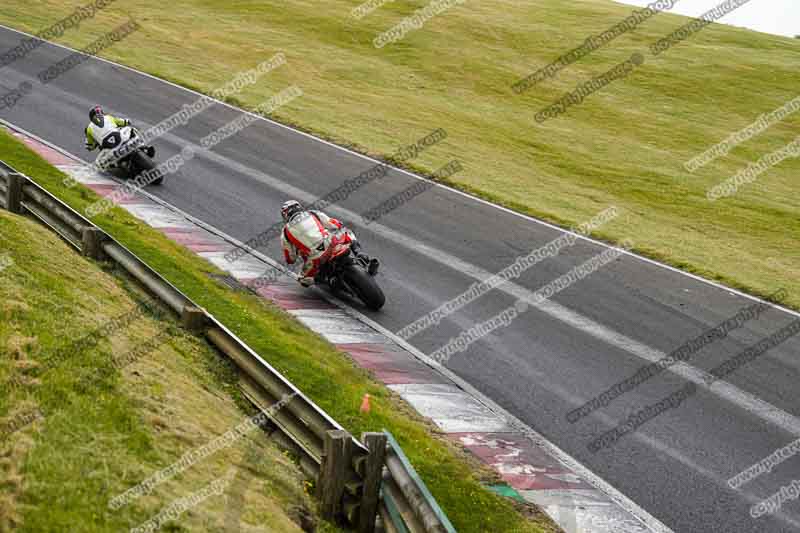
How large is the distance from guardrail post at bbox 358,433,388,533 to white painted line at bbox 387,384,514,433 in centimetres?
403

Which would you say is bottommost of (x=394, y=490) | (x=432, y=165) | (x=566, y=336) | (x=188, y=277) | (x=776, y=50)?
(x=776, y=50)

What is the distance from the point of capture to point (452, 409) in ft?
41.3

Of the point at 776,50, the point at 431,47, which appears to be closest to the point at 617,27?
the point at 776,50

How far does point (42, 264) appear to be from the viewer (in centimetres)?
1075

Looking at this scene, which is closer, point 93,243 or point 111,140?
point 93,243

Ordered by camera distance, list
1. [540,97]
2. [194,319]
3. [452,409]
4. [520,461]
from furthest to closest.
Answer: [540,97], [452,409], [520,461], [194,319]

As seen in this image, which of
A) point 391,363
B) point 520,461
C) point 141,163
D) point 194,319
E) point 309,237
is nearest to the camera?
point 194,319

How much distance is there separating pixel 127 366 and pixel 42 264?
2.86 m

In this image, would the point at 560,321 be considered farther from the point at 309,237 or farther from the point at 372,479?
the point at 372,479

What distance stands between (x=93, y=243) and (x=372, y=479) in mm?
6707

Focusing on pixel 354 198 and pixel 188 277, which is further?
pixel 354 198

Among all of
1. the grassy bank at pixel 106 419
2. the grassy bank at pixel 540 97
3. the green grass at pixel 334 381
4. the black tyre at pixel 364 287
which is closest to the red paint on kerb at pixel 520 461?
the green grass at pixel 334 381

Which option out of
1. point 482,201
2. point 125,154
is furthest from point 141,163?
point 482,201

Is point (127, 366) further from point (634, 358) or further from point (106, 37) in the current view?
point (106, 37)
